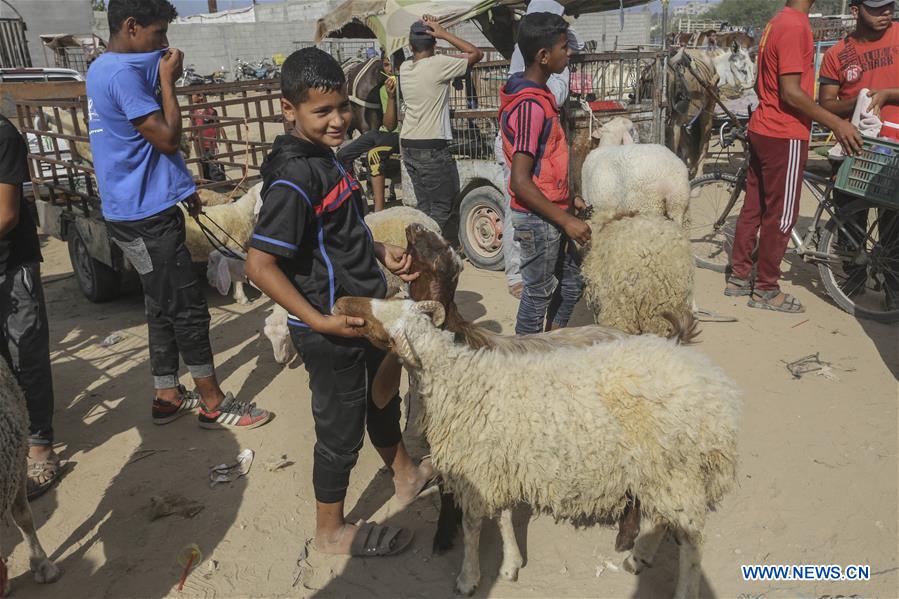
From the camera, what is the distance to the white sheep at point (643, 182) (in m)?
4.99

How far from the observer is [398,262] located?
9.28 feet

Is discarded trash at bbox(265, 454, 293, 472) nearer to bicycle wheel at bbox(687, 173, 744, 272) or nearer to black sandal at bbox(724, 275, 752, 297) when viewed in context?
bicycle wheel at bbox(687, 173, 744, 272)

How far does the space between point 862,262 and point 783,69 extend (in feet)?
6.21

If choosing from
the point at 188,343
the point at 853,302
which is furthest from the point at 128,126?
the point at 853,302

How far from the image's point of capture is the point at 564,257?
13.3 feet

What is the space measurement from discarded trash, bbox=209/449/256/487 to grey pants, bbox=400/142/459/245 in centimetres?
353

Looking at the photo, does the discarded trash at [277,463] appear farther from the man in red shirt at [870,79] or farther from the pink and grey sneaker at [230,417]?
the man in red shirt at [870,79]

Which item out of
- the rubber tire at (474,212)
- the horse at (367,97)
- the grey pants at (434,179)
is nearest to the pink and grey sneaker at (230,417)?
the grey pants at (434,179)

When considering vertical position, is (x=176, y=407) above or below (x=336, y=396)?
below

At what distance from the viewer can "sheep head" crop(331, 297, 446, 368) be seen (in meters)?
2.33

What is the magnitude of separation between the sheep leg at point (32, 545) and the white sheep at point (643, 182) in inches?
164

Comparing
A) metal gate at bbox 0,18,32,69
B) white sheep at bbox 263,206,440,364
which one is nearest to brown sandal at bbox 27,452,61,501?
white sheep at bbox 263,206,440,364

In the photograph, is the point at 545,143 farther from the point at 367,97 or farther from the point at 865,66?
the point at 367,97

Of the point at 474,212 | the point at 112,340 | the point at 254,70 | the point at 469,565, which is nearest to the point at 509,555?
the point at 469,565
